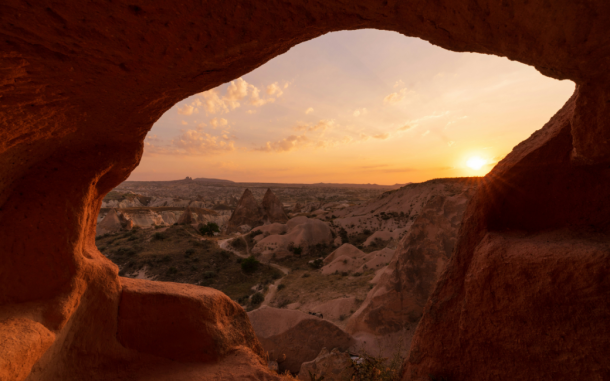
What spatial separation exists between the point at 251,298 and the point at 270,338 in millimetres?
8059

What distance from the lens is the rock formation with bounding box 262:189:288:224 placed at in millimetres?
38125

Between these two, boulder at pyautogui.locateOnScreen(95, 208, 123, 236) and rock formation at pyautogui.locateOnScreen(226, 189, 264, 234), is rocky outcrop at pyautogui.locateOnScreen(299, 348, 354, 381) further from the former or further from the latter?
boulder at pyautogui.locateOnScreen(95, 208, 123, 236)

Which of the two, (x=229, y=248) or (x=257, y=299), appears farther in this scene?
(x=229, y=248)

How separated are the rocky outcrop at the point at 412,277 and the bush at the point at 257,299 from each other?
7.31m

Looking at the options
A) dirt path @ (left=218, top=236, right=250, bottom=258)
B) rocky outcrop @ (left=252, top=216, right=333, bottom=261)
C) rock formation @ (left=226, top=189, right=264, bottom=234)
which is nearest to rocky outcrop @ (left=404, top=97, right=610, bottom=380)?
rocky outcrop @ (left=252, top=216, right=333, bottom=261)

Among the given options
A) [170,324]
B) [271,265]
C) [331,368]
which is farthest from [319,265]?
[170,324]

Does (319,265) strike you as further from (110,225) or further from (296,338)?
(110,225)

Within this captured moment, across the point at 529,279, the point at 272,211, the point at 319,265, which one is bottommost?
the point at 319,265

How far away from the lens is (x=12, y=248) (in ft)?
11.4

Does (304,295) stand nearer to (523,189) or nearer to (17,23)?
(523,189)

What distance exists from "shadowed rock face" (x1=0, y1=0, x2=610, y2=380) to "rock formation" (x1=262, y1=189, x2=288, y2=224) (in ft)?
108

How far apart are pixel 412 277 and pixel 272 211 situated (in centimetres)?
3020

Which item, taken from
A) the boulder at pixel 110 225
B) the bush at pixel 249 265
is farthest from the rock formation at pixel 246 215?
the bush at pixel 249 265

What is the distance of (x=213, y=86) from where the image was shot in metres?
3.27
